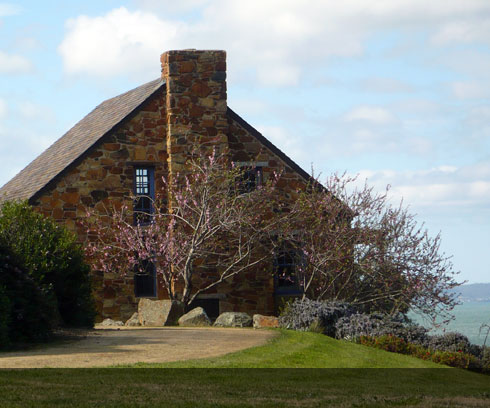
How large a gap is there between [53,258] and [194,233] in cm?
543

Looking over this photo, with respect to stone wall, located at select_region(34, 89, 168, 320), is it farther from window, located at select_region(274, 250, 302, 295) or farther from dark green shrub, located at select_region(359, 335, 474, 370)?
dark green shrub, located at select_region(359, 335, 474, 370)

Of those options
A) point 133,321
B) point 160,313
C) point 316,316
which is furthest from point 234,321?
point 133,321

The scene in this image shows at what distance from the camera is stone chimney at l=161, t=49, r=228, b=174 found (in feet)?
87.2

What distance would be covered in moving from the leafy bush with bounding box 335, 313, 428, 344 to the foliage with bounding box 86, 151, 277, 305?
4.85 m

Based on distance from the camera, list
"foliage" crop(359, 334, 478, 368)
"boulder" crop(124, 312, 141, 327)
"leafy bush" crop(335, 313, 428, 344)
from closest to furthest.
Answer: "foliage" crop(359, 334, 478, 368)
"leafy bush" crop(335, 313, 428, 344)
"boulder" crop(124, 312, 141, 327)

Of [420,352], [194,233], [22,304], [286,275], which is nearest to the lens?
[22,304]

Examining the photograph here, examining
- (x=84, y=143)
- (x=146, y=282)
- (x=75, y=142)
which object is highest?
(x=75, y=142)

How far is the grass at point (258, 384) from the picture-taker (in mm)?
11867

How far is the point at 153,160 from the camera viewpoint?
26938 mm

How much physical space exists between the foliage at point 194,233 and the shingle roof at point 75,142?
8.31 ft

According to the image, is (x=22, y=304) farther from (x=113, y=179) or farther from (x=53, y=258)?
(x=113, y=179)

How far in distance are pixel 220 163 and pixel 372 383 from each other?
13524 mm

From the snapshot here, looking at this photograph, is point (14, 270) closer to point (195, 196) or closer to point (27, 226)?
point (27, 226)

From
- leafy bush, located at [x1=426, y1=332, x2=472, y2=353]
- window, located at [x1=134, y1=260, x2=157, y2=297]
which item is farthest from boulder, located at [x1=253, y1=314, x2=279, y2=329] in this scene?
window, located at [x1=134, y1=260, x2=157, y2=297]
